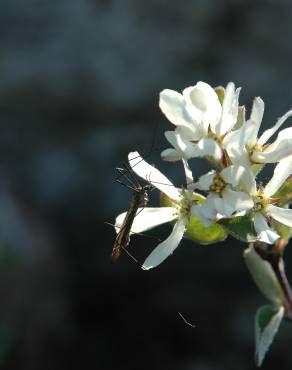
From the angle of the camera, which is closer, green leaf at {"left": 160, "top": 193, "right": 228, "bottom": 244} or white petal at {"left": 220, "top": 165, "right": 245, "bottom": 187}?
white petal at {"left": 220, "top": 165, "right": 245, "bottom": 187}

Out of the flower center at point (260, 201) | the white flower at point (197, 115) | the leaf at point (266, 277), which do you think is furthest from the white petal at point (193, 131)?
the leaf at point (266, 277)

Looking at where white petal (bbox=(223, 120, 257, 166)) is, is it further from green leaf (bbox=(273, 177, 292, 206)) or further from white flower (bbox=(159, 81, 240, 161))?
green leaf (bbox=(273, 177, 292, 206))

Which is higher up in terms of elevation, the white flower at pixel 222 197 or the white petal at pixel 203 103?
the white petal at pixel 203 103

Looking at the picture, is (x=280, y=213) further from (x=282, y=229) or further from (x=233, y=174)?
(x=233, y=174)

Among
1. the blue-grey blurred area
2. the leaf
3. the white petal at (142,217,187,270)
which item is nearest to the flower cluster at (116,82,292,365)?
the white petal at (142,217,187,270)

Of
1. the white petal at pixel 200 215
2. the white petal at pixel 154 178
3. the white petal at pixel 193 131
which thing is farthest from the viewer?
the white petal at pixel 154 178

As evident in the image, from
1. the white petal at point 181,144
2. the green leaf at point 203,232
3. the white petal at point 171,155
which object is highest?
the white petal at point 181,144

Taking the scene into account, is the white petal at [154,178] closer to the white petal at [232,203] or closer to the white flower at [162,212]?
the white flower at [162,212]
